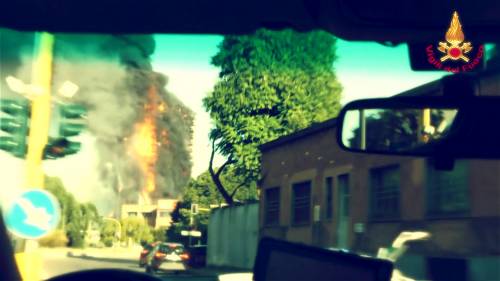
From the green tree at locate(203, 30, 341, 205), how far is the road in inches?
10.5

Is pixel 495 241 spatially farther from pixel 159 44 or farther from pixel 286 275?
pixel 159 44

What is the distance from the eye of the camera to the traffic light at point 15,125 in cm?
208

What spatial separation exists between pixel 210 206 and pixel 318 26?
2.68 ft

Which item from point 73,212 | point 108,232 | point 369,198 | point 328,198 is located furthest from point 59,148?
point 369,198

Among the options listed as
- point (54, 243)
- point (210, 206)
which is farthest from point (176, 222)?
point (54, 243)

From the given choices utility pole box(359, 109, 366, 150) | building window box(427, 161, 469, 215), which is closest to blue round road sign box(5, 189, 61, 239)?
utility pole box(359, 109, 366, 150)

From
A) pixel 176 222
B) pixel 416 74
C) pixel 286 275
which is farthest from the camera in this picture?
pixel 416 74

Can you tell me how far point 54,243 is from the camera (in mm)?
2127

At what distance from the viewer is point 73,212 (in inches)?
82.3

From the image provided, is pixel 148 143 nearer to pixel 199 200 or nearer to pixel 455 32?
pixel 199 200

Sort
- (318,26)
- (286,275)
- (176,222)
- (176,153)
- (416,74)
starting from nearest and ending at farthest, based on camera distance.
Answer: (286,275) → (176,222) → (176,153) → (416,74) → (318,26)

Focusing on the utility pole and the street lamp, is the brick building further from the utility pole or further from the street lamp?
the street lamp


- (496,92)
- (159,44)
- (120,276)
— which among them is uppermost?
(159,44)

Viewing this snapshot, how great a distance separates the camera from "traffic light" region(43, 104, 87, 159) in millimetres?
2082
